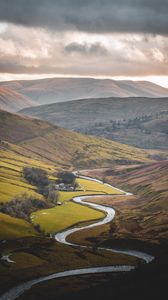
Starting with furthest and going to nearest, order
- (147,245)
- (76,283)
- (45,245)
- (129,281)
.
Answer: (147,245)
(45,245)
(76,283)
(129,281)

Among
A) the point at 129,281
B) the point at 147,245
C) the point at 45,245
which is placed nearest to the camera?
the point at 129,281

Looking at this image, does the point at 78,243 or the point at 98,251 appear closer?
the point at 98,251

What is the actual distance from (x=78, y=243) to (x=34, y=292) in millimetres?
67422

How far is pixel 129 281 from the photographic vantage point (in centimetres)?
12269

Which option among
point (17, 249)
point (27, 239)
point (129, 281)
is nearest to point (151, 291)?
point (129, 281)

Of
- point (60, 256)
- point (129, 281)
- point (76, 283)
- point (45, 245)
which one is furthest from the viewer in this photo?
point (45, 245)

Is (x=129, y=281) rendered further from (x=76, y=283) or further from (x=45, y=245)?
(x=45, y=245)

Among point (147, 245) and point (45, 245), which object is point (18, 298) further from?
point (147, 245)

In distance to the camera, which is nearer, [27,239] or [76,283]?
[76,283]

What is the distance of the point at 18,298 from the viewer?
12000 centimetres

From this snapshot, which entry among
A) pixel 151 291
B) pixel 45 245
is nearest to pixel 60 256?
pixel 45 245

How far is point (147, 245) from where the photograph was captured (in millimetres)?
188250

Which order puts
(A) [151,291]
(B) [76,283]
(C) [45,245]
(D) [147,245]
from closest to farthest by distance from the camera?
1. (A) [151,291]
2. (B) [76,283]
3. (C) [45,245]
4. (D) [147,245]

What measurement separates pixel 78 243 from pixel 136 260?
30.0 metres
